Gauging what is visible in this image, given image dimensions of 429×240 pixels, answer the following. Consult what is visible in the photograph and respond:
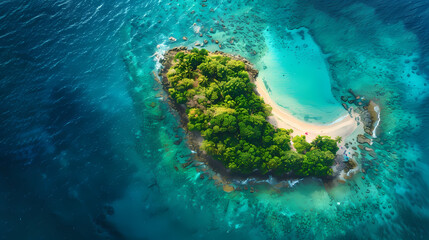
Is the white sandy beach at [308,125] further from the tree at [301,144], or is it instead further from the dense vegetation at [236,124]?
the dense vegetation at [236,124]

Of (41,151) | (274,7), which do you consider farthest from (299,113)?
(41,151)

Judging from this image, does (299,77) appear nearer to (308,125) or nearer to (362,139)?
(308,125)

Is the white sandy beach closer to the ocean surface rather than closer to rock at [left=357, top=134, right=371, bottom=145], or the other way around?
the ocean surface

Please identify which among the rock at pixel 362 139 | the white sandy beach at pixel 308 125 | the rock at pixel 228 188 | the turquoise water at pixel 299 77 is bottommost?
the rock at pixel 362 139

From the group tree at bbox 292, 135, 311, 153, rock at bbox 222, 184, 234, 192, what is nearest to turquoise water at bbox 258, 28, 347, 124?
tree at bbox 292, 135, 311, 153

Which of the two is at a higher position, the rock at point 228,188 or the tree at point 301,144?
the tree at point 301,144

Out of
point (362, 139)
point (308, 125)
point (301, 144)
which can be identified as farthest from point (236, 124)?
point (362, 139)

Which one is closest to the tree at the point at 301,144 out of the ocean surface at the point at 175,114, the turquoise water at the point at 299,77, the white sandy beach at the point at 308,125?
the white sandy beach at the point at 308,125

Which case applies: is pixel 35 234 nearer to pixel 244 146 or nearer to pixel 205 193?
pixel 205 193
